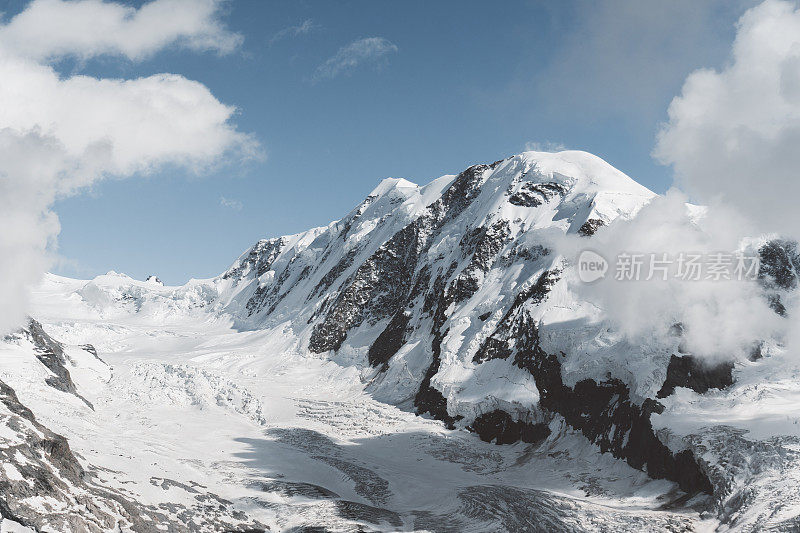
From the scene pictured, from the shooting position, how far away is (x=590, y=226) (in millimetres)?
65188

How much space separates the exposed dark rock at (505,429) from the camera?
4959 cm

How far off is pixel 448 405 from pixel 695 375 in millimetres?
23389

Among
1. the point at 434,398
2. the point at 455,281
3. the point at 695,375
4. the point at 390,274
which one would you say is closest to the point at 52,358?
the point at 434,398

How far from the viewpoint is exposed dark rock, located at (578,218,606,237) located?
64500 millimetres

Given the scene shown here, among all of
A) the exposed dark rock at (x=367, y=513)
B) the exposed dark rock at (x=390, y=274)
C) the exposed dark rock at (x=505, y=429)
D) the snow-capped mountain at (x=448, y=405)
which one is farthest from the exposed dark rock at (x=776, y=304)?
the exposed dark rock at (x=390, y=274)

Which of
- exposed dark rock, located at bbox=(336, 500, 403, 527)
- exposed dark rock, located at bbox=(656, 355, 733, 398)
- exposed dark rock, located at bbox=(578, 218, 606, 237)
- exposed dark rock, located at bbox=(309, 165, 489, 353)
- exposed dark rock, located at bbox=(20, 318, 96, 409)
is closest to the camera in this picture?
exposed dark rock, located at bbox=(336, 500, 403, 527)

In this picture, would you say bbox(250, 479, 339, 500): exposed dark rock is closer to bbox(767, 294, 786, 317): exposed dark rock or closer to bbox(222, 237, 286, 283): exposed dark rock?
bbox(767, 294, 786, 317): exposed dark rock

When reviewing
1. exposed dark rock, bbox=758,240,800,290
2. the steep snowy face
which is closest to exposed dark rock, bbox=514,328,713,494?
the steep snowy face

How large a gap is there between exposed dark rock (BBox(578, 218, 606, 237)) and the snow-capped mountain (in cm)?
20

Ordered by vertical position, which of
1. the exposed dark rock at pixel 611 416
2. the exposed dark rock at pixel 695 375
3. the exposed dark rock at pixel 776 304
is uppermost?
the exposed dark rock at pixel 776 304

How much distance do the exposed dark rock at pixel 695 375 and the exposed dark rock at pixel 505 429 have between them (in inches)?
463

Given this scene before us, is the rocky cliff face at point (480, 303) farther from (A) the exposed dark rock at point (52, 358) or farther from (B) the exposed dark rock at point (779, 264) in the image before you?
(A) the exposed dark rock at point (52, 358)

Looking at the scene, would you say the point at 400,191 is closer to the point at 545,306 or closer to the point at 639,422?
the point at 545,306

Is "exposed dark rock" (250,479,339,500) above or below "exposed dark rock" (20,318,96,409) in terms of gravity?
below
